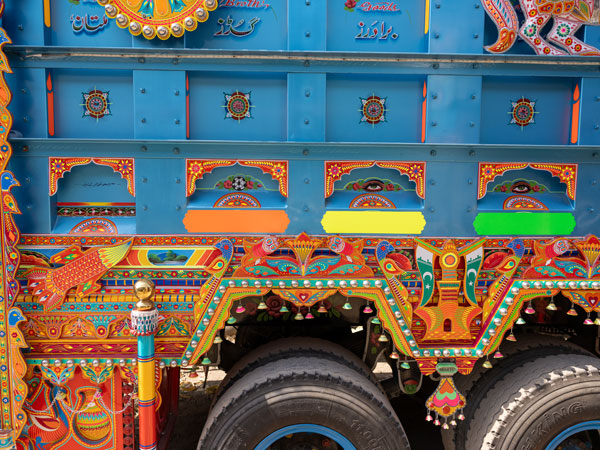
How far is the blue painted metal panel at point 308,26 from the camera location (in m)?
2.07

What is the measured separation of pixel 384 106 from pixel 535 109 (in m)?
0.79

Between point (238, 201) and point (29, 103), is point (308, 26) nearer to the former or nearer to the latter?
point (238, 201)

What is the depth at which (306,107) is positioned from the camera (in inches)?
82.1

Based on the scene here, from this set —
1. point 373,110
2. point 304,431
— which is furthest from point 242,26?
point 304,431

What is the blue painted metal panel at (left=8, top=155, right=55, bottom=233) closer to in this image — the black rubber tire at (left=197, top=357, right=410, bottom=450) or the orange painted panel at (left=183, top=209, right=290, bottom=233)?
the orange painted panel at (left=183, top=209, right=290, bottom=233)

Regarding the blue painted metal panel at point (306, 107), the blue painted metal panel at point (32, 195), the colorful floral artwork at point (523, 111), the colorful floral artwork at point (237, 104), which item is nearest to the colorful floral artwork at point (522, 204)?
the colorful floral artwork at point (523, 111)

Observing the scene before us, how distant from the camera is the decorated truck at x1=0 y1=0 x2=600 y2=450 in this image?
203 centimetres

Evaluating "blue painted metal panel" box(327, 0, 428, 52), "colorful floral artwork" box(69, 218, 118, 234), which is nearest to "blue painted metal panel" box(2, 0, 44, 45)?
"colorful floral artwork" box(69, 218, 118, 234)

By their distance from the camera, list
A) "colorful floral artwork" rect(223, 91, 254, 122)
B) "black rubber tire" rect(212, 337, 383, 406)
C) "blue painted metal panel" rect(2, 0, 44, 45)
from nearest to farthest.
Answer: "blue painted metal panel" rect(2, 0, 44, 45) → "colorful floral artwork" rect(223, 91, 254, 122) → "black rubber tire" rect(212, 337, 383, 406)

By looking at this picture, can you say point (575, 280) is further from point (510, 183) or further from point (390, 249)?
point (390, 249)

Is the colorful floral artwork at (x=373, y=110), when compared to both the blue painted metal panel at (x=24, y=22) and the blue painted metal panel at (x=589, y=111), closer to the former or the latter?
the blue painted metal panel at (x=589, y=111)

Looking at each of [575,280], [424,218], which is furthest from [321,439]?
[575,280]

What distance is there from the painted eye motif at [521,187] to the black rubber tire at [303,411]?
128 centimetres

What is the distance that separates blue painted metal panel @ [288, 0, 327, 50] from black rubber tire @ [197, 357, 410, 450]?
162 cm
